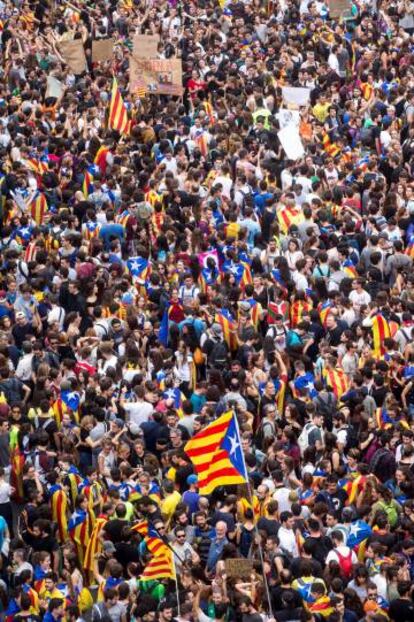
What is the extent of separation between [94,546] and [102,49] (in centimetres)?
1567

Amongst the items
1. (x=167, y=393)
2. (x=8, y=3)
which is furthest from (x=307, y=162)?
(x=8, y=3)

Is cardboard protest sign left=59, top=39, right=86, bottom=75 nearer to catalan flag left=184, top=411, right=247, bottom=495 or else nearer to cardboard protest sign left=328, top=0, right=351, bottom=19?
cardboard protest sign left=328, top=0, right=351, bottom=19

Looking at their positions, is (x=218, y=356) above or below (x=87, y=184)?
above

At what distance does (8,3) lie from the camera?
121 ft

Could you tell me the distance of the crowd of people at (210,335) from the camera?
1736 cm

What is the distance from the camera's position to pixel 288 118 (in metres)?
28.3

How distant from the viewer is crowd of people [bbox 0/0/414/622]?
1736 cm

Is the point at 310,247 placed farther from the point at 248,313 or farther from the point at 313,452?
the point at 313,452

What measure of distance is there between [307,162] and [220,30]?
900cm

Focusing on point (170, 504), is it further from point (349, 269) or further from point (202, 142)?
point (202, 142)

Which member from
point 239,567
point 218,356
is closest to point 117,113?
point 218,356

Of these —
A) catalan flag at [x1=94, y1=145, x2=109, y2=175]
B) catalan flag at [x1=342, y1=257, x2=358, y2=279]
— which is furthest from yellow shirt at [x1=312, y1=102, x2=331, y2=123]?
catalan flag at [x1=342, y1=257, x2=358, y2=279]

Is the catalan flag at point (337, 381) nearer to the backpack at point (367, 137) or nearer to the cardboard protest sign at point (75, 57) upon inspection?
the backpack at point (367, 137)

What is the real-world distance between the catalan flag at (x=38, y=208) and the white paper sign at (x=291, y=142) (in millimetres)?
3530
